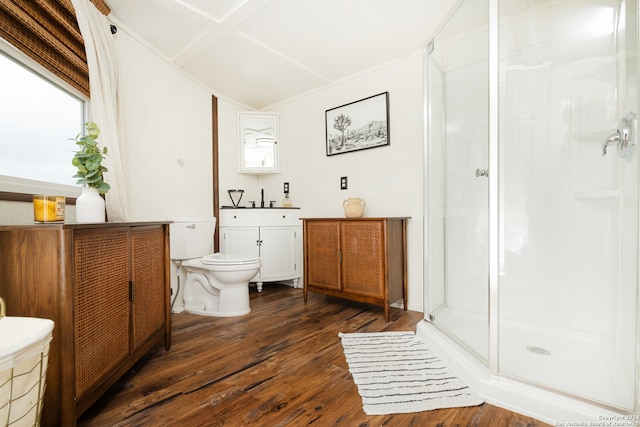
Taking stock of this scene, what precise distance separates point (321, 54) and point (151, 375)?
8.62 feet

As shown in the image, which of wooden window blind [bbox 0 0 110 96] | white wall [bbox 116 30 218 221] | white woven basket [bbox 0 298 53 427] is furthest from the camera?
white wall [bbox 116 30 218 221]

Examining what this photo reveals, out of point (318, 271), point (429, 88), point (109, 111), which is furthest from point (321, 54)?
point (318, 271)

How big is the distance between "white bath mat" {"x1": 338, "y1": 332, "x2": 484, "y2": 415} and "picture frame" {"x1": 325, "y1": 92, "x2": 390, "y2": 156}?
1743 millimetres

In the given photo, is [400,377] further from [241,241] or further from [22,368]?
[241,241]

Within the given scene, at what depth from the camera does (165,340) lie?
177cm

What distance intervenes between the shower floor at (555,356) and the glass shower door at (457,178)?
0.57ft

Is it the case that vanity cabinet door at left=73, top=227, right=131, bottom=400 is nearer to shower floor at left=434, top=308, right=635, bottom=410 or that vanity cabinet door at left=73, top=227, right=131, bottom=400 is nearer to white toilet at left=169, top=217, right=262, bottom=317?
white toilet at left=169, top=217, right=262, bottom=317

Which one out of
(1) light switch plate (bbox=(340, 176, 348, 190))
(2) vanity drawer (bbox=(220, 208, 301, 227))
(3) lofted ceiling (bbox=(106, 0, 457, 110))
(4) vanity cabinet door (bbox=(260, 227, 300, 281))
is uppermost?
(3) lofted ceiling (bbox=(106, 0, 457, 110))

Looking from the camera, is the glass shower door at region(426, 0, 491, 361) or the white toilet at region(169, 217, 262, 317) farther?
the white toilet at region(169, 217, 262, 317)

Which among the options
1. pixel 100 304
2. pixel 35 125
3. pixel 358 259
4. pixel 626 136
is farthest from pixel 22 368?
pixel 626 136

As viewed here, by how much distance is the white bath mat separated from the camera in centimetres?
125

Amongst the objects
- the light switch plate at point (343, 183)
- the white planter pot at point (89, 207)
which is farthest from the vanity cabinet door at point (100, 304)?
the light switch plate at point (343, 183)

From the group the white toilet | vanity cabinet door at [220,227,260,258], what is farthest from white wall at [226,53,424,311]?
the white toilet

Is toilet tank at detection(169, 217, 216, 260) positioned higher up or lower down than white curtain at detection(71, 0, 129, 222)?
lower down
